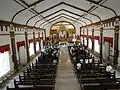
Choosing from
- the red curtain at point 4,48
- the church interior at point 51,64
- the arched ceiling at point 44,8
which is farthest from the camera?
the red curtain at point 4,48

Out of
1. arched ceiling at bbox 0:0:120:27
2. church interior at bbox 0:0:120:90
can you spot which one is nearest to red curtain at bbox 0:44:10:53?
church interior at bbox 0:0:120:90

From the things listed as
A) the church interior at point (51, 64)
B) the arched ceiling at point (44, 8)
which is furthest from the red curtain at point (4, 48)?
the arched ceiling at point (44, 8)

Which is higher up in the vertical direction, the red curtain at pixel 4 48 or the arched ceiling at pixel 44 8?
the arched ceiling at pixel 44 8

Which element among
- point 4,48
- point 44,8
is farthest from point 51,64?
point 44,8

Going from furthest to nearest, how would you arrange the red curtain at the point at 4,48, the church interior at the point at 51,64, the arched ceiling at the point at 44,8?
the red curtain at the point at 4,48 → the arched ceiling at the point at 44,8 → the church interior at the point at 51,64

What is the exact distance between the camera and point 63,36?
3534 centimetres

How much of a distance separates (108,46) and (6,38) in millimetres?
9000

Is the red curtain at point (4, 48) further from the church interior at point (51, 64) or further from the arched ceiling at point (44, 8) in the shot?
the arched ceiling at point (44, 8)

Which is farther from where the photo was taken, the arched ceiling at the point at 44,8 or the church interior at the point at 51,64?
the arched ceiling at the point at 44,8

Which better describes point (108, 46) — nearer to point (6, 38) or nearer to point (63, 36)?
point (6, 38)

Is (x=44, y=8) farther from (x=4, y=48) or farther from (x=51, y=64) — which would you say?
(x=4, y=48)

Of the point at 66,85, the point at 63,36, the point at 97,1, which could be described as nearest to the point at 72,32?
the point at 63,36

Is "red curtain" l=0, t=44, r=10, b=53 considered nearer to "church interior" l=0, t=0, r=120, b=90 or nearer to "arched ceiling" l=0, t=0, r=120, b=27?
"church interior" l=0, t=0, r=120, b=90

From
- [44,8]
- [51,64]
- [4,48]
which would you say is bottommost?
[51,64]
